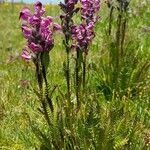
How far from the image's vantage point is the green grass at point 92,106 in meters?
4.30

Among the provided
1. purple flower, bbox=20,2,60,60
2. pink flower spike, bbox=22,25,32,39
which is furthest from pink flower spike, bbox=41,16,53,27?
pink flower spike, bbox=22,25,32,39

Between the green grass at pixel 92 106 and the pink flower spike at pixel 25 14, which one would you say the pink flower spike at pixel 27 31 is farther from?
the green grass at pixel 92 106

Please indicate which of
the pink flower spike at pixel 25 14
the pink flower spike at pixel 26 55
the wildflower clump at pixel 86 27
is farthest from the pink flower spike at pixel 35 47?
the wildflower clump at pixel 86 27

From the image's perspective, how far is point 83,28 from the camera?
4734 millimetres

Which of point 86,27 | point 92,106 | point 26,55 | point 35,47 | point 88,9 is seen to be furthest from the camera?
point 88,9

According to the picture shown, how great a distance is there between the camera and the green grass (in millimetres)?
4300

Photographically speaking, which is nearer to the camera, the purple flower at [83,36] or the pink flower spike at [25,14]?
the pink flower spike at [25,14]

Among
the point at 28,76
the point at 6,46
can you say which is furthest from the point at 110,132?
the point at 6,46

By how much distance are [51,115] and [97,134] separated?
449 millimetres

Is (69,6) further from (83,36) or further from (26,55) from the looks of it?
(26,55)

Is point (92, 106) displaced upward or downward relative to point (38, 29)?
downward

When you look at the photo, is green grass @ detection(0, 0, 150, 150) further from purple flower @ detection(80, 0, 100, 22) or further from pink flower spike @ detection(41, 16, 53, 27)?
pink flower spike @ detection(41, 16, 53, 27)

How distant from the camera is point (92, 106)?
14.6 feet

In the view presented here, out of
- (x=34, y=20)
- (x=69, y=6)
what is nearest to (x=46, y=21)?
(x=34, y=20)
